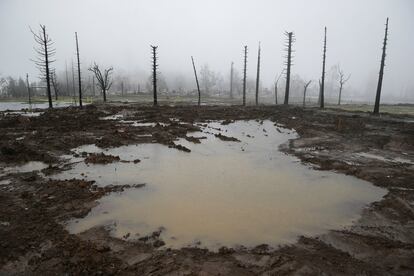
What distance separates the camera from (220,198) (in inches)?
342

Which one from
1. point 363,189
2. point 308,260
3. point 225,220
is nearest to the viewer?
point 308,260

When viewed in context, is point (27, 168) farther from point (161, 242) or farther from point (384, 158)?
point (384, 158)

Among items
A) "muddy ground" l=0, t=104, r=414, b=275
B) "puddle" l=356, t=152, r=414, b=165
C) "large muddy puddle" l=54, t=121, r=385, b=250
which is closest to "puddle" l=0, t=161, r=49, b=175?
"muddy ground" l=0, t=104, r=414, b=275

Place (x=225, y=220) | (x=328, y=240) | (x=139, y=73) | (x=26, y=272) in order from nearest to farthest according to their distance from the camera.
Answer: (x=26, y=272) → (x=328, y=240) → (x=225, y=220) → (x=139, y=73)

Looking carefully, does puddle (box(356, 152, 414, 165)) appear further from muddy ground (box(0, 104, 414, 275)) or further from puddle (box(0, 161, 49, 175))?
puddle (box(0, 161, 49, 175))

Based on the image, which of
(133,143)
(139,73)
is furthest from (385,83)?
(133,143)

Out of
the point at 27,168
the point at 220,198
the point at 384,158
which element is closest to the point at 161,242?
the point at 220,198

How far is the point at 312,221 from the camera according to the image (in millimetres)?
7363

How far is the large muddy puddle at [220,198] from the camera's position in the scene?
6.84m

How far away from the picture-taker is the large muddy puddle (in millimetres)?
6844

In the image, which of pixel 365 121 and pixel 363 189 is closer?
pixel 363 189

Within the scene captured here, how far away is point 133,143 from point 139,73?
488 ft

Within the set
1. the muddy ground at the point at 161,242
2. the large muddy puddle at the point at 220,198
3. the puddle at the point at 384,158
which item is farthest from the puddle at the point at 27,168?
the puddle at the point at 384,158

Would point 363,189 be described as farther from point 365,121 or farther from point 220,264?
point 365,121
